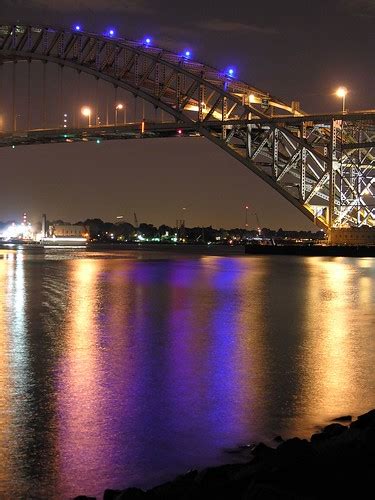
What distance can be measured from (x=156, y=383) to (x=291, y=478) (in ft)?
12.7

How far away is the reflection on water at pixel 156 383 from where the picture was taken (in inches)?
214

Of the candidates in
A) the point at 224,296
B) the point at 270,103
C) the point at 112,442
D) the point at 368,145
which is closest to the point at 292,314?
the point at 224,296

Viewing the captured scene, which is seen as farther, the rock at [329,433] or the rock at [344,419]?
the rock at [344,419]

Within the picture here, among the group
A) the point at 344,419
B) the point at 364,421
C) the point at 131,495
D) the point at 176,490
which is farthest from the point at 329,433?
the point at 131,495

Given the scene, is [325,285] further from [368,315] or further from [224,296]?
[368,315]

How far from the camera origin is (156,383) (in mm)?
7973

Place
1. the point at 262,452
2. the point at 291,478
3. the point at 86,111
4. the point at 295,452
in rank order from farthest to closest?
the point at 86,111
the point at 262,452
the point at 295,452
the point at 291,478

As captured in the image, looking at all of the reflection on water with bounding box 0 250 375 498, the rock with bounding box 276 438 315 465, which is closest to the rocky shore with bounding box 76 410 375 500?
the rock with bounding box 276 438 315 465

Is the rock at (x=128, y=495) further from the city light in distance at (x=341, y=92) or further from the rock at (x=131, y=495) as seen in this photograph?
the city light in distance at (x=341, y=92)

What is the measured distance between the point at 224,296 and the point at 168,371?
1065 centimetres

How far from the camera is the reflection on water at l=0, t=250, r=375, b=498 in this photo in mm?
5438

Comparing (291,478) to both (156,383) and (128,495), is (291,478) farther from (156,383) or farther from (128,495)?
(156,383)

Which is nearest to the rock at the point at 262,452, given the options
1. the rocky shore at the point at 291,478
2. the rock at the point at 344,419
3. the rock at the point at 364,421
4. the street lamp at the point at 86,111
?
the rocky shore at the point at 291,478

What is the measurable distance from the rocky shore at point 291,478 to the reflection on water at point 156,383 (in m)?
0.68
